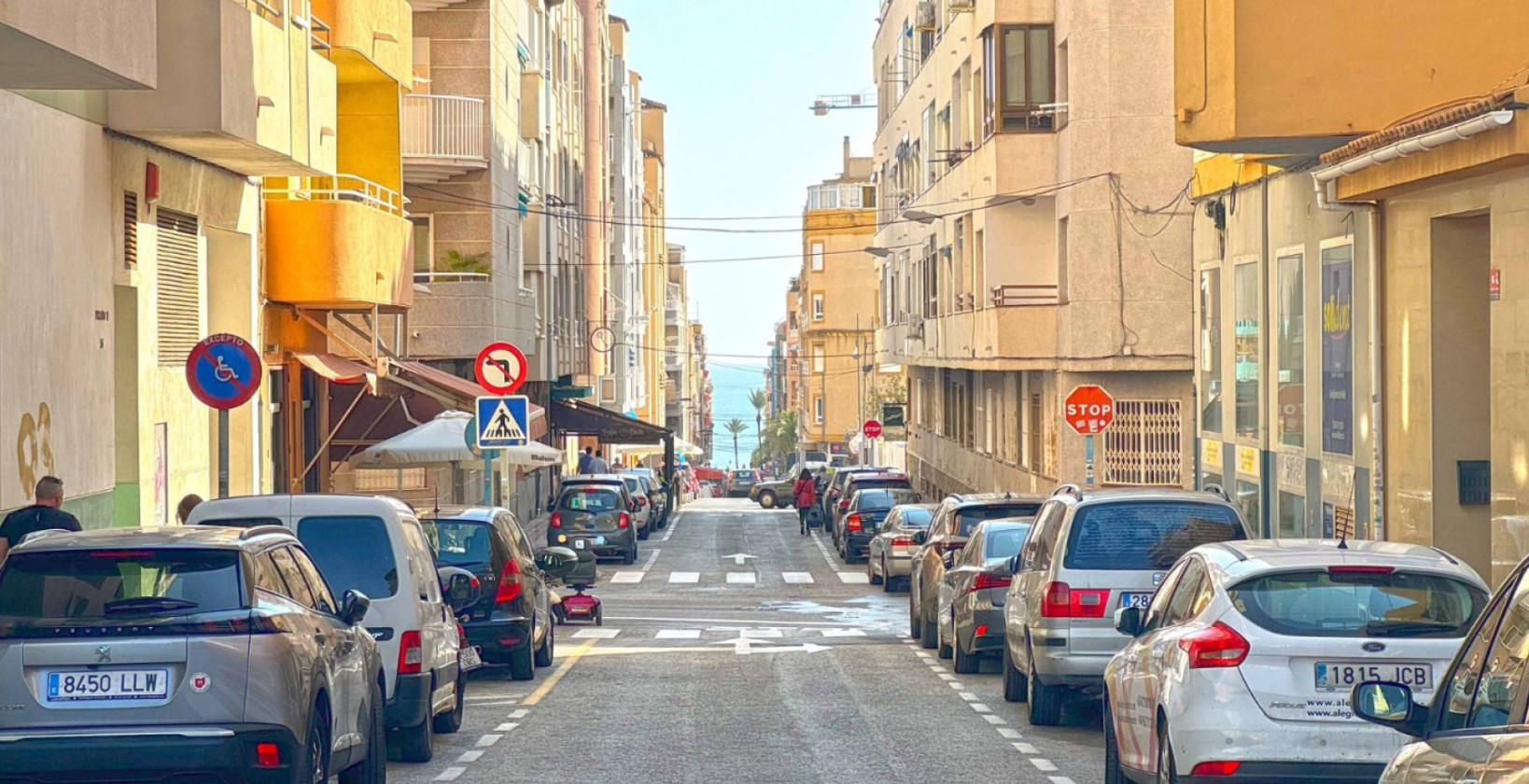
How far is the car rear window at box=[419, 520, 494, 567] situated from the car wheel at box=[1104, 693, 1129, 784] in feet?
25.8

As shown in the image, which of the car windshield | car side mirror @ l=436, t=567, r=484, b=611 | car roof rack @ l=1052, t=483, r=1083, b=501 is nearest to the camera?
car side mirror @ l=436, t=567, r=484, b=611

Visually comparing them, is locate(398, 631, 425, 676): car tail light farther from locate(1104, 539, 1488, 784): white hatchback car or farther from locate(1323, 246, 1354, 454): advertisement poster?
locate(1323, 246, 1354, 454): advertisement poster

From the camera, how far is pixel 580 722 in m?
15.4

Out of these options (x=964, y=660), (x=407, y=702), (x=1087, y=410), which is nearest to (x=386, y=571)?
(x=407, y=702)

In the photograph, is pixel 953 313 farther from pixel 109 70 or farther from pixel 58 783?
pixel 58 783

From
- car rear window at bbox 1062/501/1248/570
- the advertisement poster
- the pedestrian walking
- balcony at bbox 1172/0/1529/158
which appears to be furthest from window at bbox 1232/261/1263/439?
the pedestrian walking

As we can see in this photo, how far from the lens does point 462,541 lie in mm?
18484

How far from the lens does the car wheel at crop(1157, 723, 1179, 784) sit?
32.8 feet

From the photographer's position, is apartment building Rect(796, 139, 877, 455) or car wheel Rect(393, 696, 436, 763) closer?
car wheel Rect(393, 696, 436, 763)

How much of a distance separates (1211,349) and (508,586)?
39.9 feet

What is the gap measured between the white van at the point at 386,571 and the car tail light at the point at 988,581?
6163 millimetres

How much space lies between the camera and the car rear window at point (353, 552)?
13.6 meters

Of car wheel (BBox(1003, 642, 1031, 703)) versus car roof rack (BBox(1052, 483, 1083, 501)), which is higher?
car roof rack (BBox(1052, 483, 1083, 501))

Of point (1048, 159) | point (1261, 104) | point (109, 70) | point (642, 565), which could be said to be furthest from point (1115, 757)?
point (642, 565)
